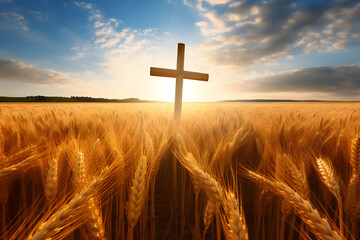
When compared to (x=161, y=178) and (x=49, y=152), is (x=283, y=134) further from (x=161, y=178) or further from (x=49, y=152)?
(x=49, y=152)

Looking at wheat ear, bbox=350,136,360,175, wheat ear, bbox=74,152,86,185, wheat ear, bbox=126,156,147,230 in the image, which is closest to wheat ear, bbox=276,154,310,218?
wheat ear, bbox=350,136,360,175

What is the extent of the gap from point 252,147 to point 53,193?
1.71 metres

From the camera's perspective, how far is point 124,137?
146 cm

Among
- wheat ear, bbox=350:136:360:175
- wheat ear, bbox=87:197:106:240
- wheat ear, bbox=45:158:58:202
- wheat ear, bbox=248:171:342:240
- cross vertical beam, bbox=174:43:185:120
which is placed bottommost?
wheat ear, bbox=87:197:106:240

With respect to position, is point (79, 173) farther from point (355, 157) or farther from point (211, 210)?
point (355, 157)

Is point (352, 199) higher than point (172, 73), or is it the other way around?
point (172, 73)

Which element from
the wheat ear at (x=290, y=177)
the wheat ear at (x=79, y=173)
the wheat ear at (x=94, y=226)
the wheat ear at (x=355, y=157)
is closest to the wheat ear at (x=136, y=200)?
the wheat ear at (x=94, y=226)

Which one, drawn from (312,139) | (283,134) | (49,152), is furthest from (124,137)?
(312,139)

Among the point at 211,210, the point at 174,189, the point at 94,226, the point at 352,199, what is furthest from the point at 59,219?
the point at 352,199

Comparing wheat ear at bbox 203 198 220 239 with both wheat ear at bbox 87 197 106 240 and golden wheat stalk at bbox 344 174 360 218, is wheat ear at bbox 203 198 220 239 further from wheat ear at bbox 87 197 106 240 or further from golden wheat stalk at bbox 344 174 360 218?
golden wheat stalk at bbox 344 174 360 218

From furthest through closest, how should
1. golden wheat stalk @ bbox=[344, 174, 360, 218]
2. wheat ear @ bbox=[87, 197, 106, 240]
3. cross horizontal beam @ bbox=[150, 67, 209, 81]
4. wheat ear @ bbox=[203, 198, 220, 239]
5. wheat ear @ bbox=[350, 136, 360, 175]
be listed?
1. cross horizontal beam @ bbox=[150, 67, 209, 81]
2. wheat ear @ bbox=[350, 136, 360, 175]
3. golden wheat stalk @ bbox=[344, 174, 360, 218]
4. wheat ear @ bbox=[203, 198, 220, 239]
5. wheat ear @ bbox=[87, 197, 106, 240]

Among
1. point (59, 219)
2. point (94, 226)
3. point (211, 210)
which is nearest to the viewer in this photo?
point (59, 219)

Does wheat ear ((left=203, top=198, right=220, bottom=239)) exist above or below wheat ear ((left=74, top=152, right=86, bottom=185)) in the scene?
below

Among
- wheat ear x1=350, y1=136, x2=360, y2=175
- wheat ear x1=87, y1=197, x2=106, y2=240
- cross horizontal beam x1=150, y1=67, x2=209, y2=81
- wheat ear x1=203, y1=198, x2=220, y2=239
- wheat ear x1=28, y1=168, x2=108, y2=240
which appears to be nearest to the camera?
wheat ear x1=28, y1=168, x2=108, y2=240
